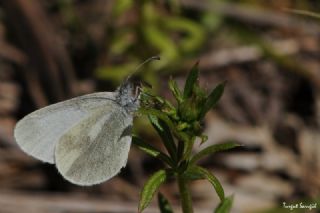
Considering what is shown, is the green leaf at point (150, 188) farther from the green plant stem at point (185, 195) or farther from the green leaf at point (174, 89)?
the green leaf at point (174, 89)

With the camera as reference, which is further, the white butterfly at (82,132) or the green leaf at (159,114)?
the white butterfly at (82,132)

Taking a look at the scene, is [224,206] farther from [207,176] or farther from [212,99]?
[212,99]

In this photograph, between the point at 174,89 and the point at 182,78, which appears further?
the point at 182,78

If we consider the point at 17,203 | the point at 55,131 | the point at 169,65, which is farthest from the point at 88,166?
the point at 169,65

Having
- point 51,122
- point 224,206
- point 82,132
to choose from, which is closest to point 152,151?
point 224,206

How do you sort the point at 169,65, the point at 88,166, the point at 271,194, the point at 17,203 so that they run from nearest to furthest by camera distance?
the point at 88,166, the point at 17,203, the point at 271,194, the point at 169,65

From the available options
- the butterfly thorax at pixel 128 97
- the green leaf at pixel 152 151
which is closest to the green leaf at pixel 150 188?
the green leaf at pixel 152 151

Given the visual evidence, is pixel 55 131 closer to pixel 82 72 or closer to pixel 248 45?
pixel 82 72
